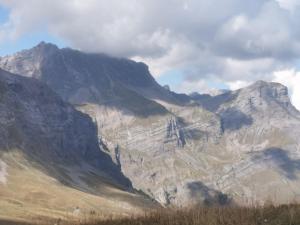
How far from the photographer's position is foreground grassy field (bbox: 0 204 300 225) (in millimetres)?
13381

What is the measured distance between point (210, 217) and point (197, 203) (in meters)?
3.02

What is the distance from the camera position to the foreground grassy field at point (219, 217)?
13381 millimetres

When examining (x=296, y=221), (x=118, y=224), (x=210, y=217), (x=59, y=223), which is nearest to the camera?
(x=296, y=221)

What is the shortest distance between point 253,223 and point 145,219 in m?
3.27

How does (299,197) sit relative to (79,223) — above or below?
above

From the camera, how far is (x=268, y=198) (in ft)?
50.9

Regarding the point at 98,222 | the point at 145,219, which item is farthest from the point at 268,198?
the point at 98,222

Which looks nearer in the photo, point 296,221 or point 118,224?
point 296,221

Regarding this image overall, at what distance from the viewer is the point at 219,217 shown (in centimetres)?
1390

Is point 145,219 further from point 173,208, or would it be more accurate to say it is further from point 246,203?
point 246,203

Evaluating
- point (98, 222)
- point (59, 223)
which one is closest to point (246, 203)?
point (98, 222)

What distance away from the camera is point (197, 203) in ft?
55.7

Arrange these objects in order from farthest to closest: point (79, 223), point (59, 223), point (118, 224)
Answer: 1. point (59, 223)
2. point (79, 223)
3. point (118, 224)

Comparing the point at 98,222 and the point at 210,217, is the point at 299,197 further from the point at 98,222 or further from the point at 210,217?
the point at 98,222
